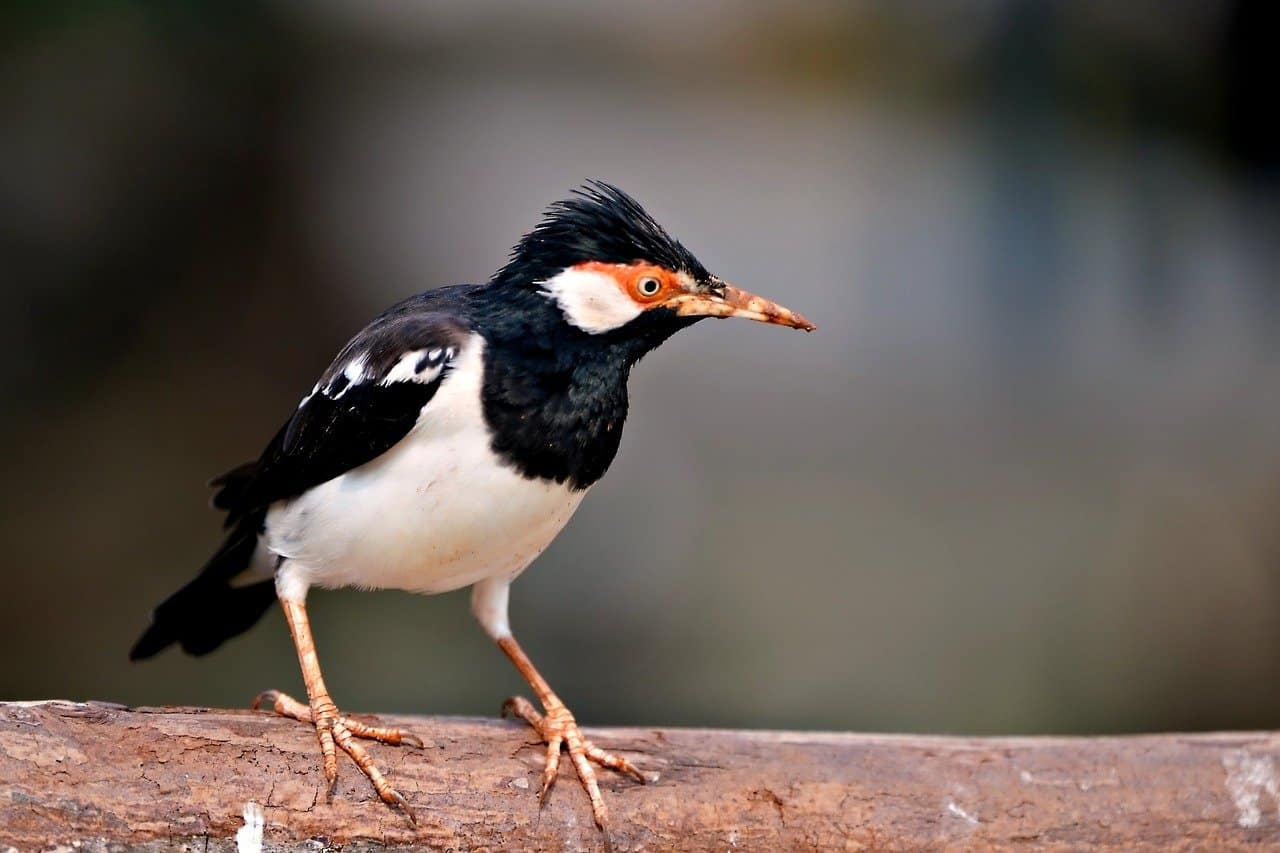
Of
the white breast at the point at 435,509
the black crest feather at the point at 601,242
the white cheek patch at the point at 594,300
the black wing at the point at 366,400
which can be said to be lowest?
the white breast at the point at 435,509

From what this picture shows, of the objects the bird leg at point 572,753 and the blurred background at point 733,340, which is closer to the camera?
the bird leg at point 572,753

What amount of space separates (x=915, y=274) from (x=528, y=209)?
2103 millimetres

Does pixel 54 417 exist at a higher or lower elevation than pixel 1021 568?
higher

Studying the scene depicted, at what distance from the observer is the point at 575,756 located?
3002 millimetres

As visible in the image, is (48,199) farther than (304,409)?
Yes

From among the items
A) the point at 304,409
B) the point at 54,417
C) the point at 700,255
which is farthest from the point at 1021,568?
the point at 54,417

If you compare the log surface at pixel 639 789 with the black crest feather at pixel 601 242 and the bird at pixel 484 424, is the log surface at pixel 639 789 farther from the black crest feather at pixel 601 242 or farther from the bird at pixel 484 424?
the black crest feather at pixel 601 242

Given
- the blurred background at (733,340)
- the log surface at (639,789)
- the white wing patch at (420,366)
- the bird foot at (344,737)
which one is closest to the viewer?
the log surface at (639,789)

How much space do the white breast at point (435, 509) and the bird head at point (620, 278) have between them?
0.75 ft

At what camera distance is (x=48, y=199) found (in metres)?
6.30

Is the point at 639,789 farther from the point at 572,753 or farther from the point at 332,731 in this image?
the point at 332,731

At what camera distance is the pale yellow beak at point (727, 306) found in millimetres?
2951

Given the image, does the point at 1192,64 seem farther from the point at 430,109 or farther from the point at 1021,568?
the point at 430,109

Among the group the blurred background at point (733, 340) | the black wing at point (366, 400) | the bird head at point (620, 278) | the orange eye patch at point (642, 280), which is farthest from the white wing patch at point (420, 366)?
the blurred background at point (733, 340)
